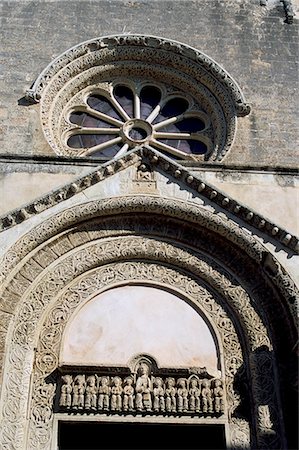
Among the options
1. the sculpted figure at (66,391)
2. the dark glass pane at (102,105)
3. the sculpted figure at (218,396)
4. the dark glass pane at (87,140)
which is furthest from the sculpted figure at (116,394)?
the dark glass pane at (102,105)

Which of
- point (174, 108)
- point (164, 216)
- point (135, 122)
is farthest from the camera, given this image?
point (174, 108)

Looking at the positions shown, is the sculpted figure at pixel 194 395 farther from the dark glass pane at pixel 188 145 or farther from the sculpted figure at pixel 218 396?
the dark glass pane at pixel 188 145

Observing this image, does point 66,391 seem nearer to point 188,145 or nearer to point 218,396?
point 218,396

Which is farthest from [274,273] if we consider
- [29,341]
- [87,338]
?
[29,341]

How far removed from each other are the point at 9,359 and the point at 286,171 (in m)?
4.68

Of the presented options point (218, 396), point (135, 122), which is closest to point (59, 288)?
point (218, 396)

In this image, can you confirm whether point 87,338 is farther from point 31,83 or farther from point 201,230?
point 31,83

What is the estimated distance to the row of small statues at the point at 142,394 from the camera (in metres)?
8.22

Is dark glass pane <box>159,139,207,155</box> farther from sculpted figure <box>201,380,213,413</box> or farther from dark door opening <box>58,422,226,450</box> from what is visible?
dark door opening <box>58,422,226,450</box>

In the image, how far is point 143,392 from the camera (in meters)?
8.34

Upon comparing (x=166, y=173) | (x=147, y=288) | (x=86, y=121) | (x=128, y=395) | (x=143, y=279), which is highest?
(x=86, y=121)

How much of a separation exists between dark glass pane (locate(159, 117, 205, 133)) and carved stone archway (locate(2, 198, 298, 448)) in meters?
3.69

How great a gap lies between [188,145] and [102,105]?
75.1 inches

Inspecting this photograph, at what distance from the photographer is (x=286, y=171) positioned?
394 inches
